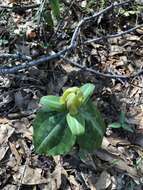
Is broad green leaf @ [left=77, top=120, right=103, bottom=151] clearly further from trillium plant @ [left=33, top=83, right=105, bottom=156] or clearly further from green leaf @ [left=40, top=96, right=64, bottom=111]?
green leaf @ [left=40, top=96, right=64, bottom=111]

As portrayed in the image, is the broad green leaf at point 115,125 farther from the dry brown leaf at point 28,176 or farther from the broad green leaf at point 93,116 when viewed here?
the dry brown leaf at point 28,176

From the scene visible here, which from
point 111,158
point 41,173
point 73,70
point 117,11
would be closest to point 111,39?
point 117,11

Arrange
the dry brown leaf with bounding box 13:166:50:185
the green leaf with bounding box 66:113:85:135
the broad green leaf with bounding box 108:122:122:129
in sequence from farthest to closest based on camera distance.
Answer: the broad green leaf with bounding box 108:122:122:129
the dry brown leaf with bounding box 13:166:50:185
the green leaf with bounding box 66:113:85:135

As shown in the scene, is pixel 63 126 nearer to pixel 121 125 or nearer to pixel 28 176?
pixel 28 176

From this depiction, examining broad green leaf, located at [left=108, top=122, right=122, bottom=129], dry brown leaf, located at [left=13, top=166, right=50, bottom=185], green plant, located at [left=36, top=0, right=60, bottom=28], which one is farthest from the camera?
green plant, located at [left=36, top=0, right=60, bottom=28]

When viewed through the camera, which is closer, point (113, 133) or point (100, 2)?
point (113, 133)

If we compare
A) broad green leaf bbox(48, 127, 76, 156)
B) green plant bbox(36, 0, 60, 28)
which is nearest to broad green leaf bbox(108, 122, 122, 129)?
broad green leaf bbox(48, 127, 76, 156)

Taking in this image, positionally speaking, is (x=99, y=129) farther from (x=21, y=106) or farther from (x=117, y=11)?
(x=117, y=11)
